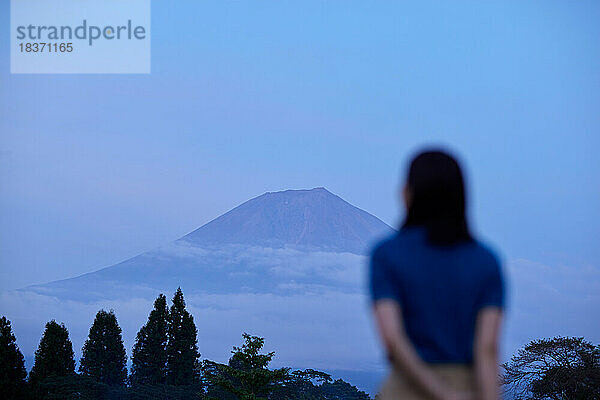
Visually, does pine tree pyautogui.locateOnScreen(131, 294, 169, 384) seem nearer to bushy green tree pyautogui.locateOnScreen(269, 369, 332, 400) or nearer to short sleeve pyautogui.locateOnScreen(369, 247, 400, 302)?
bushy green tree pyautogui.locateOnScreen(269, 369, 332, 400)

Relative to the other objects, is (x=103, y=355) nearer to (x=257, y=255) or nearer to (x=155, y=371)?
(x=155, y=371)

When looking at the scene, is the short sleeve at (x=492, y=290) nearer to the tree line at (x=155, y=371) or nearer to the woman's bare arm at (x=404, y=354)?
the woman's bare arm at (x=404, y=354)

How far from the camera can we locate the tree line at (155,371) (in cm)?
2411

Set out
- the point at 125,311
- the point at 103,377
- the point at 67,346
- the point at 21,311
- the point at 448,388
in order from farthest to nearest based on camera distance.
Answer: the point at 125,311, the point at 21,311, the point at 103,377, the point at 67,346, the point at 448,388

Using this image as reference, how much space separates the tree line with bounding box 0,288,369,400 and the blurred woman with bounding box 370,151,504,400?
69.7ft

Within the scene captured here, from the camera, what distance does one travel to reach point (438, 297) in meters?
2.32

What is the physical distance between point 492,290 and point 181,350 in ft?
110

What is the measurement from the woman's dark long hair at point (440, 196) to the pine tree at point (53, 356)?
100ft

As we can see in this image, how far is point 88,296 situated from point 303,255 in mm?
19922

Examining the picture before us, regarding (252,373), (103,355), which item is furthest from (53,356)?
(252,373)

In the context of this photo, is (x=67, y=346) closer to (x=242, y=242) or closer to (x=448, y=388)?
(x=448, y=388)

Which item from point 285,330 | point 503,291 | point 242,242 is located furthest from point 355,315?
point 503,291

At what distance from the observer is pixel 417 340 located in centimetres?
232

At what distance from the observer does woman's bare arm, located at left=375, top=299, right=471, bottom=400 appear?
7.35 feet
